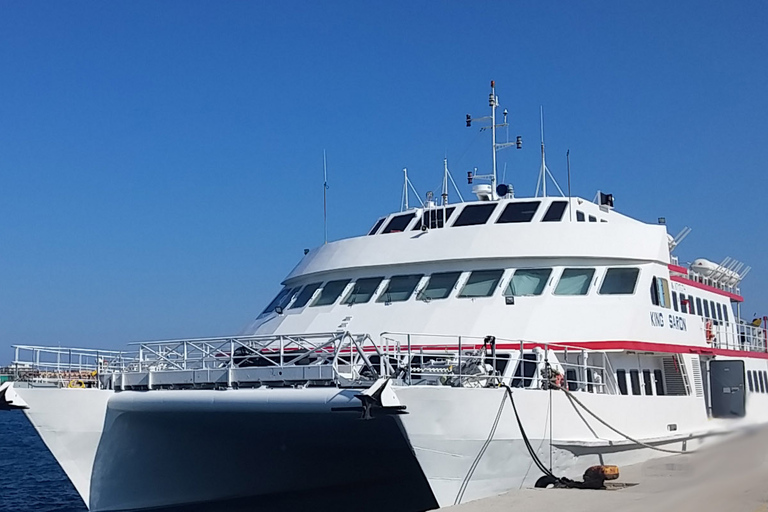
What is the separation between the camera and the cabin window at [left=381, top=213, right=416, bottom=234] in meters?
18.7

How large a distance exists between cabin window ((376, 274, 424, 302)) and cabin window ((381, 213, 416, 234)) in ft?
7.49

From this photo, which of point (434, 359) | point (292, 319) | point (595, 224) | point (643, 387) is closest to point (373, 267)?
point (292, 319)

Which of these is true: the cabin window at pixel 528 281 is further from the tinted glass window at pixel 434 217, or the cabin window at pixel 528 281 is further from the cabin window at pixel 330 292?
the cabin window at pixel 330 292

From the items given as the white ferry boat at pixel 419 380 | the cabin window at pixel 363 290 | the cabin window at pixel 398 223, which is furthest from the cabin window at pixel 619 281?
the cabin window at pixel 398 223

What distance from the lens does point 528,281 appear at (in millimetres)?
15758

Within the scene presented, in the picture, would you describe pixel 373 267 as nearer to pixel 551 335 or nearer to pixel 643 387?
pixel 551 335

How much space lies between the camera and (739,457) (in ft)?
16.7

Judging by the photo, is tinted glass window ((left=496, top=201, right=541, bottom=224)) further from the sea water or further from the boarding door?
the sea water

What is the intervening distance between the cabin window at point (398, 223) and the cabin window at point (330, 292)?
6.80ft

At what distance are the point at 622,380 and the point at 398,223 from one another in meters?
6.01

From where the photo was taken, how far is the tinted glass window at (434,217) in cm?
1803

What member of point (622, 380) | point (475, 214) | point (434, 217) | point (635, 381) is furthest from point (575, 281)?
point (434, 217)

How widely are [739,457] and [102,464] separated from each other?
1122 centimetres

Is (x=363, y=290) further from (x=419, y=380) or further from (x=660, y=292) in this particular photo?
(x=660, y=292)
